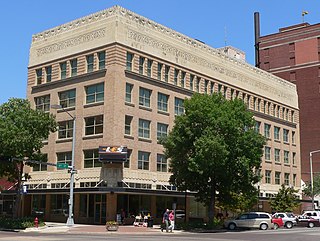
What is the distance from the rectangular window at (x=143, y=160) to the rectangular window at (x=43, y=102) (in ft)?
42.2

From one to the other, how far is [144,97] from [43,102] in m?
12.7

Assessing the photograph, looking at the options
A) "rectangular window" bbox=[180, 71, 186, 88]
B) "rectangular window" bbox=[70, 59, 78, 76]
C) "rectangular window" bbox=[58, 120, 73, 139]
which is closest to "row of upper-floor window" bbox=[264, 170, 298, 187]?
"rectangular window" bbox=[180, 71, 186, 88]

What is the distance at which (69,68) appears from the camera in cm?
5606

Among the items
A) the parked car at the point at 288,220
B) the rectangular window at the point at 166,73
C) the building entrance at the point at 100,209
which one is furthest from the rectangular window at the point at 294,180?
the building entrance at the point at 100,209

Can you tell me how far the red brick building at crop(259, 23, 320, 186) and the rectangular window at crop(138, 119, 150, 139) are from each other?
4999cm

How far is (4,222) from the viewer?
43.1 meters

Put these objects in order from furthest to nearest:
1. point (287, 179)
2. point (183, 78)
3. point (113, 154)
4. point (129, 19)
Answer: point (287, 179), point (183, 78), point (129, 19), point (113, 154)

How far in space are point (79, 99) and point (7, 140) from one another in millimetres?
13482

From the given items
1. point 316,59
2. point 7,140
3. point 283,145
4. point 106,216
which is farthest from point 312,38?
point 7,140

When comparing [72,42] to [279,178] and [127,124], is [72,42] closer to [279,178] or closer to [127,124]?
[127,124]

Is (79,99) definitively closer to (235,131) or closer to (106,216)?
(106,216)

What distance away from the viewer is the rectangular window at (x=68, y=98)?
2180 inches

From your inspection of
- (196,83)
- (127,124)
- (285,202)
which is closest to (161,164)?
(127,124)

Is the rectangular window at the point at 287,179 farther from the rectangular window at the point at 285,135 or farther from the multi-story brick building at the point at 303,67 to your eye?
the multi-story brick building at the point at 303,67
